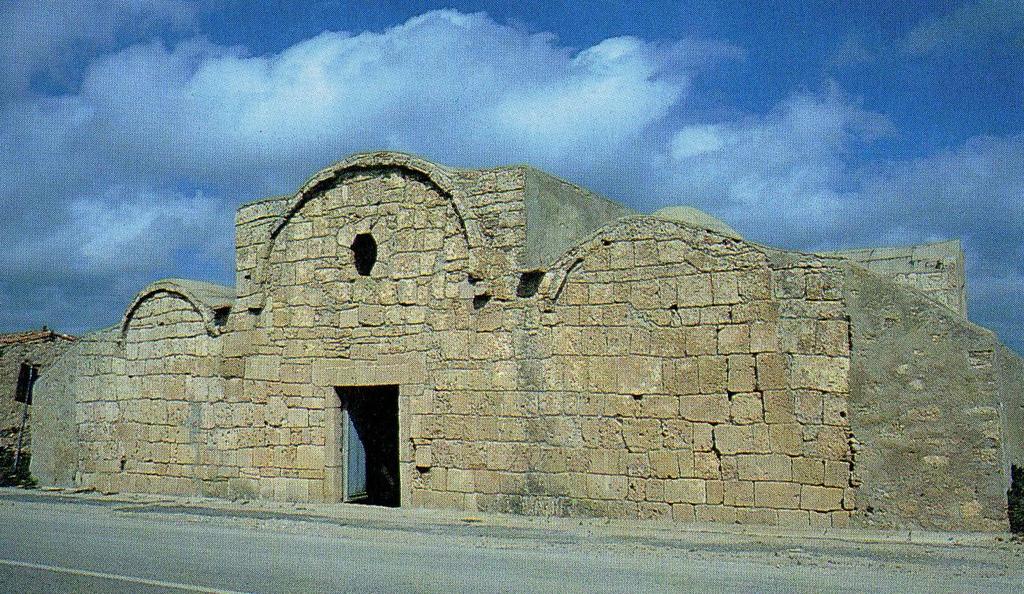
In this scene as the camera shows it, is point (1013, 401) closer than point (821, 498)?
No

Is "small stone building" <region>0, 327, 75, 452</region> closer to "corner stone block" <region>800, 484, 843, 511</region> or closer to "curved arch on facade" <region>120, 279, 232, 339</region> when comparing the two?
"curved arch on facade" <region>120, 279, 232, 339</region>

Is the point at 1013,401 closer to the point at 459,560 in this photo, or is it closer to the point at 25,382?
the point at 459,560

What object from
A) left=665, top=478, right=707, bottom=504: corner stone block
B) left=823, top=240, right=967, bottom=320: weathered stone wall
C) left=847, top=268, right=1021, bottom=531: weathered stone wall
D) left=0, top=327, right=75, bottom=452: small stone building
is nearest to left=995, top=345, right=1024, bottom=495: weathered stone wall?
left=847, top=268, right=1021, bottom=531: weathered stone wall

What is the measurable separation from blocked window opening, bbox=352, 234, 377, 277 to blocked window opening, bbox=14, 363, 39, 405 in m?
9.07

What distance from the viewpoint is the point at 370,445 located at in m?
14.2

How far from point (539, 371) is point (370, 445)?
413cm

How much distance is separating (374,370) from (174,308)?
4.19m

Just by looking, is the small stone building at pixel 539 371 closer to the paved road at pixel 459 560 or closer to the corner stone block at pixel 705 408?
the corner stone block at pixel 705 408

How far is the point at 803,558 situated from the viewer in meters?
7.98

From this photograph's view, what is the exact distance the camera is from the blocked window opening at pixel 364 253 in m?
13.0

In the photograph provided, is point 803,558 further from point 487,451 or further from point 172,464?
point 172,464

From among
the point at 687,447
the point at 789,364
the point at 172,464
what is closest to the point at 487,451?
the point at 687,447

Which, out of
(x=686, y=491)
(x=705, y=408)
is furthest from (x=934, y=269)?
(x=686, y=491)

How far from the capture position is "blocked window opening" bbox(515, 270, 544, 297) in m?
11.3
